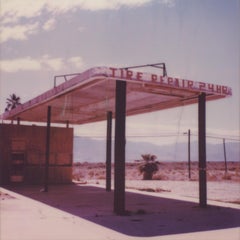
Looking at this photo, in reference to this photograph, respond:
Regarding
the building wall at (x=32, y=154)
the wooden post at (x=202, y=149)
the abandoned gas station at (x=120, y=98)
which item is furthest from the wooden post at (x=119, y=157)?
the building wall at (x=32, y=154)

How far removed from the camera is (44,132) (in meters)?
27.5

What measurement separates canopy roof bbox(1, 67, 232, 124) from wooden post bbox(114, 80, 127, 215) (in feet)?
2.84

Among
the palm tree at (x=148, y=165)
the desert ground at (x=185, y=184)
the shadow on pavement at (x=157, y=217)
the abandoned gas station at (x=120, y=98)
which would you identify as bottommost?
the desert ground at (x=185, y=184)

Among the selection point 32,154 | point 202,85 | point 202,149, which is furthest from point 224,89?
point 32,154

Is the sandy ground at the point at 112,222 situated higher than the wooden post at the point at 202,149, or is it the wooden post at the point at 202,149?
the wooden post at the point at 202,149

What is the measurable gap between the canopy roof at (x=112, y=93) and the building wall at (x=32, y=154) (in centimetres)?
224

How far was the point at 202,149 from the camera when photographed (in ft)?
49.8

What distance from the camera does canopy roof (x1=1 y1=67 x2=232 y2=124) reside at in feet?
42.6

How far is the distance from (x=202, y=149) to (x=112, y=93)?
4509 mm

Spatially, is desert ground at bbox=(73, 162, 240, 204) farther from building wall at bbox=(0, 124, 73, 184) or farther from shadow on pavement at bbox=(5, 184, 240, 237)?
shadow on pavement at bbox=(5, 184, 240, 237)

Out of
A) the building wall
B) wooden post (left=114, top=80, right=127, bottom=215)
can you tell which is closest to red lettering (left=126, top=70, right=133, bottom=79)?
wooden post (left=114, top=80, right=127, bottom=215)

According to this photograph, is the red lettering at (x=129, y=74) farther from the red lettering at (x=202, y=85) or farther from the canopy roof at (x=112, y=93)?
the red lettering at (x=202, y=85)

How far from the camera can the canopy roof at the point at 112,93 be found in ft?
42.6

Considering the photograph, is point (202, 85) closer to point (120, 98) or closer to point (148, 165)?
point (120, 98)
